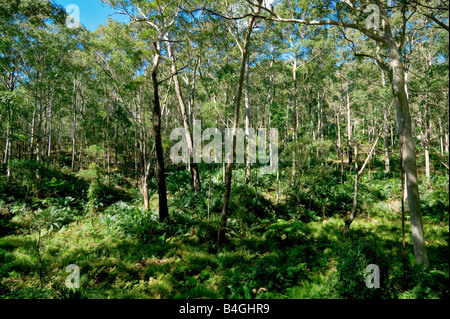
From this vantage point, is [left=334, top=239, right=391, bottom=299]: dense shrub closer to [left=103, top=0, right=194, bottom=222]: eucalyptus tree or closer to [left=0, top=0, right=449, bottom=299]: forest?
[left=0, top=0, right=449, bottom=299]: forest

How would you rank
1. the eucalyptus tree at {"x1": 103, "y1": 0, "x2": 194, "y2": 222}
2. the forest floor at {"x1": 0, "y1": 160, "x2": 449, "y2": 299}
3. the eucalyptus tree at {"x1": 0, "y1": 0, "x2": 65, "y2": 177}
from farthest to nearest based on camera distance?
the eucalyptus tree at {"x1": 0, "y1": 0, "x2": 65, "y2": 177}, the eucalyptus tree at {"x1": 103, "y1": 0, "x2": 194, "y2": 222}, the forest floor at {"x1": 0, "y1": 160, "x2": 449, "y2": 299}

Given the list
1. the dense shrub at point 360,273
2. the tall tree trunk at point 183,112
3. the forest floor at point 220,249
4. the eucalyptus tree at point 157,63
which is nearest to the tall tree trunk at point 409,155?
the forest floor at point 220,249

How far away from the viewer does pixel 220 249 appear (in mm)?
6184

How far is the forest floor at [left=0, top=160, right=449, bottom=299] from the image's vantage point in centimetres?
390

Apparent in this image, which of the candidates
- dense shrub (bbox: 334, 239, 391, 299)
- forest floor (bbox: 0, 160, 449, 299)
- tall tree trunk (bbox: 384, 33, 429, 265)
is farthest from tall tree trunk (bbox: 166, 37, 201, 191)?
tall tree trunk (bbox: 384, 33, 429, 265)

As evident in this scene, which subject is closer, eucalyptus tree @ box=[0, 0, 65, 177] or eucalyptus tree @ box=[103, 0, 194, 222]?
eucalyptus tree @ box=[103, 0, 194, 222]

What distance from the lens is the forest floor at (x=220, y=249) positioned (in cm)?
390

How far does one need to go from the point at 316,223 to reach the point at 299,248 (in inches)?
96.3

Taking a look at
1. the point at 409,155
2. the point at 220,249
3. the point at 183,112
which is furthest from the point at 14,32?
the point at 409,155

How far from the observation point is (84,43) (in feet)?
44.1

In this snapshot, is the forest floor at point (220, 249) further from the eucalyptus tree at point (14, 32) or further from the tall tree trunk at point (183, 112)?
the eucalyptus tree at point (14, 32)

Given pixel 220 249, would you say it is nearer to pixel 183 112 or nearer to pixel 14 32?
pixel 183 112
